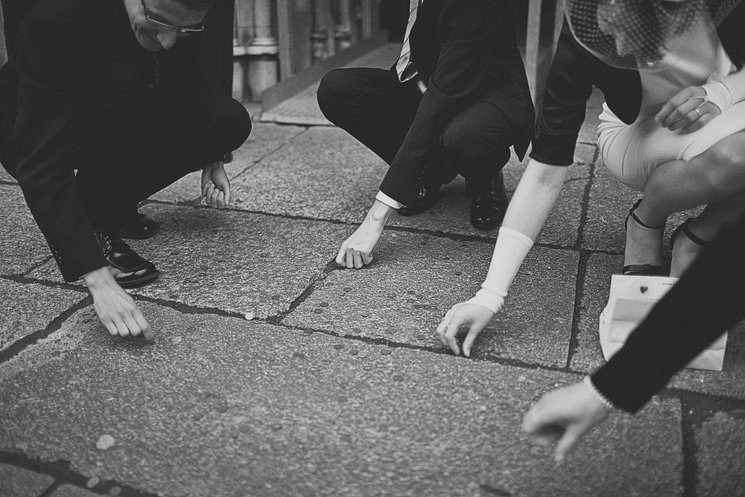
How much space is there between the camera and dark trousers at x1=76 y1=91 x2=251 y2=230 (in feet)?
7.82

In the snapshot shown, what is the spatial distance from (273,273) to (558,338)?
0.92m

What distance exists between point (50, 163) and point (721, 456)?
1726 mm

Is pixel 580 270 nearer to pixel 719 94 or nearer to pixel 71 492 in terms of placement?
pixel 719 94

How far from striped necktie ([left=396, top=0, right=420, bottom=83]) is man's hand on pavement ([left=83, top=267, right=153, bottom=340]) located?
1.30m

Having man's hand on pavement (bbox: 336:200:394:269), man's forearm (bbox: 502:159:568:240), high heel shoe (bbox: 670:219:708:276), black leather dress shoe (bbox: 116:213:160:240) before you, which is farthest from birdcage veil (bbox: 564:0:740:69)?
black leather dress shoe (bbox: 116:213:160:240)

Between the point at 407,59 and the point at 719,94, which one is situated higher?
the point at 719,94

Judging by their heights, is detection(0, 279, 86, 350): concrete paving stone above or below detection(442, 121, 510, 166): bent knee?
below

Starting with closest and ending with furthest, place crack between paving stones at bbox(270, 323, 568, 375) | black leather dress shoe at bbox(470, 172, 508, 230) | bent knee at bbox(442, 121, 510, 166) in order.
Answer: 1. crack between paving stones at bbox(270, 323, 568, 375)
2. bent knee at bbox(442, 121, 510, 166)
3. black leather dress shoe at bbox(470, 172, 508, 230)

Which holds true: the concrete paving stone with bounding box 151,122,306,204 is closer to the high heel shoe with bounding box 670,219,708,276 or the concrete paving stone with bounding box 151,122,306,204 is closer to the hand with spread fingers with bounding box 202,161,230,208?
the hand with spread fingers with bounding box 202,161,230,208

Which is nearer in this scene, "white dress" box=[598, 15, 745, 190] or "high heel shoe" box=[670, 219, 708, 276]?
"white dress" box=[598, 15, 745, 190]

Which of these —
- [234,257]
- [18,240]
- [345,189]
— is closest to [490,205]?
[345,189]

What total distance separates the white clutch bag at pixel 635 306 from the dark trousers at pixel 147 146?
1435mm

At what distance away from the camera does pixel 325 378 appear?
179 cm

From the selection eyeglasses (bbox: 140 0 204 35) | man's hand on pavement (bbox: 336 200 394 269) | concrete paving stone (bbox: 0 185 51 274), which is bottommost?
concrete paving stone (bbox: 0 185 51 274)
